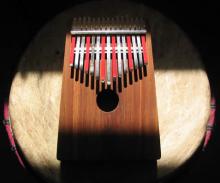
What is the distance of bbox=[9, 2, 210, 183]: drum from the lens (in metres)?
1.97

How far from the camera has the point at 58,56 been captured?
221cm

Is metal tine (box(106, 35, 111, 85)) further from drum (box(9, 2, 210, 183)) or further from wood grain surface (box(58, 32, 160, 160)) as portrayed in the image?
drum (box(9, 2, 210, 183))

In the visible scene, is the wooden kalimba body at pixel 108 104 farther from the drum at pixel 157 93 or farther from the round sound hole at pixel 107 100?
the drum at pixel 157 93

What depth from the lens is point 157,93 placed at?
2.10m

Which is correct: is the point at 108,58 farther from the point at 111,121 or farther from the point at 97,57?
the point at 111,121

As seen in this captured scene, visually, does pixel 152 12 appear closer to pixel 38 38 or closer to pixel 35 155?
pixel 38 38

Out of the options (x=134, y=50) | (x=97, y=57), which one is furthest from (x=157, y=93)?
(x=97, y=57)

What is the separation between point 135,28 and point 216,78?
1.27m

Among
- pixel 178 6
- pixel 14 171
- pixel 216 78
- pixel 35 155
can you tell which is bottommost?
pixel 14 171

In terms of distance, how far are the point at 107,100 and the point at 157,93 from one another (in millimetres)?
278

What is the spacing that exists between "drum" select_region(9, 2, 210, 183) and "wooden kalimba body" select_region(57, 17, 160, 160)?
4.5 inches

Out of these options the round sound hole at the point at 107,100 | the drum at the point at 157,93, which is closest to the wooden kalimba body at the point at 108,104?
the round sound hole at the point at 107,100

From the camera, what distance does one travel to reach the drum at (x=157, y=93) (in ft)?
6.47

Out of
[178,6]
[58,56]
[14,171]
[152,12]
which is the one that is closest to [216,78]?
[178,6]
